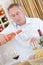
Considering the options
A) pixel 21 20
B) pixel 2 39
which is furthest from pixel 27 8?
pixel 2 39

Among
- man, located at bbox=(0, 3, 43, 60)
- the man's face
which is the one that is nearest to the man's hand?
man, located at bbox=(0, 3, 43, 60)

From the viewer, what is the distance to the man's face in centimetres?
119

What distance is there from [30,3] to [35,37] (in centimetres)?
26

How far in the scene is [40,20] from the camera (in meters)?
1.27

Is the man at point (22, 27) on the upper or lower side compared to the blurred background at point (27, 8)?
lower

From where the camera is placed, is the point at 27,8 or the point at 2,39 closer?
the point at 2,39

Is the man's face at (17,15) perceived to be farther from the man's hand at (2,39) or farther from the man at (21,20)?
the man's hand at (2,39)

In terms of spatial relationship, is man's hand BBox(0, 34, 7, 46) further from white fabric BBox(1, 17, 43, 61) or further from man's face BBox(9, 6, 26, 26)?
man's face BBox(9, 6, 26, 26)

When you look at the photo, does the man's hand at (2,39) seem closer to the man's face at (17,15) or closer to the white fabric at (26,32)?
the white fabric at (26,32)

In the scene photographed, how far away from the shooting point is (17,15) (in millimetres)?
1204

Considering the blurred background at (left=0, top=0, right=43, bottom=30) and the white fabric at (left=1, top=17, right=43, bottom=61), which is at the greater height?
the blurred background at (left=0, top=0, right=43, bottom=30)

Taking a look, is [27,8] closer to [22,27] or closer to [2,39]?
[22,27]

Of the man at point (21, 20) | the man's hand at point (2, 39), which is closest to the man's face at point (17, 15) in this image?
the man at point (21, 20)

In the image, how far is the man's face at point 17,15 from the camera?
1.19 meters
